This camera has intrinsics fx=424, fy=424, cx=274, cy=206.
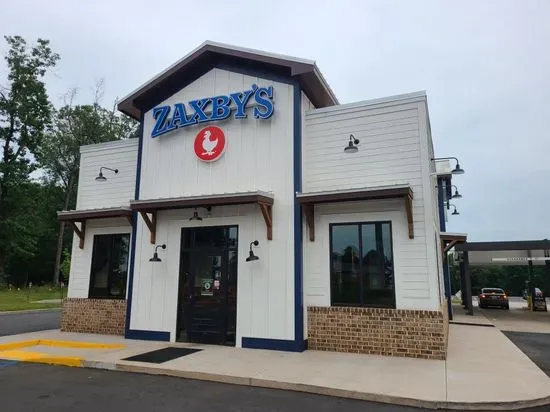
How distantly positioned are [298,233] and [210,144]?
328 centimetres

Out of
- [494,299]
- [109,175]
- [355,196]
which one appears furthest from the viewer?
[494,299]

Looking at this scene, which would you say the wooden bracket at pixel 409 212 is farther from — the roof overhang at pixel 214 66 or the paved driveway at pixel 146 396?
the paved driveway at pixel 146 396

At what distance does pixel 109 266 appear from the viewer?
11.9 m

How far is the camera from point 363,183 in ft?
30.9

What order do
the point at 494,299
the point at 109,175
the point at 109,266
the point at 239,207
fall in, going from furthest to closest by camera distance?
the point at 494,299, the point at 109,175, the point at 109,266, the point at 239,207

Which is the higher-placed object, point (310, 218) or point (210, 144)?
point (210, 144)

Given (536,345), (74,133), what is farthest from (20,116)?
(536,345)

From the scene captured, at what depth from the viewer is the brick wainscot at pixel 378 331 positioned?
27.3 ft

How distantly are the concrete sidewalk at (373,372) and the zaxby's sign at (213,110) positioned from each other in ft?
17.9

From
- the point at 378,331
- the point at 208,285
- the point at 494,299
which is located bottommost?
the point at 378,331

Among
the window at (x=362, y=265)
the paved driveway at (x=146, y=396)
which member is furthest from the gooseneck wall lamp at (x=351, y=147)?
the paved driveway at (x=146, y=396)

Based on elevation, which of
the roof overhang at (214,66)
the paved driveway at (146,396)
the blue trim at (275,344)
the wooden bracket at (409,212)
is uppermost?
the roof overhang at (214,66)

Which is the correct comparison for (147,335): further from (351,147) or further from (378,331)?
(351,147)

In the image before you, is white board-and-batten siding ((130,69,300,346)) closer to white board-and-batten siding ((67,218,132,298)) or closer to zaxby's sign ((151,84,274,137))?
zaxby's sign ((151,84,274,137))
